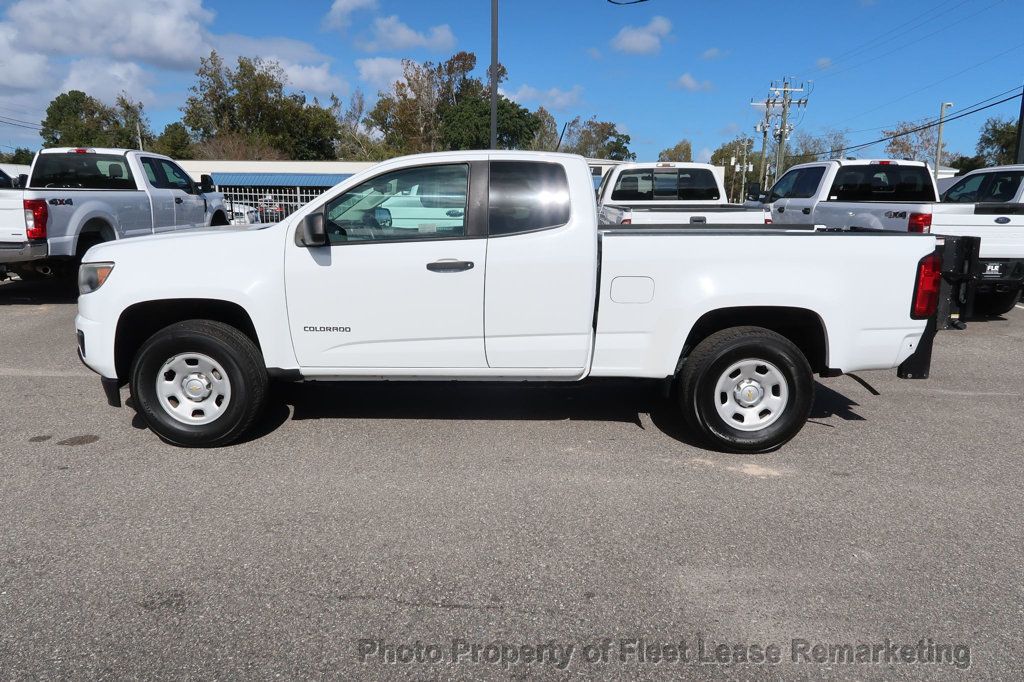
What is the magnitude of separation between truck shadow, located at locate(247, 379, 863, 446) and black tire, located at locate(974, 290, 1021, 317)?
18.5 feet

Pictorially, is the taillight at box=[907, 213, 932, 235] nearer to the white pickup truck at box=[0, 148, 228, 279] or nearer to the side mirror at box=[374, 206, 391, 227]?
the side mirror at box=[374, 206, 391, 227]

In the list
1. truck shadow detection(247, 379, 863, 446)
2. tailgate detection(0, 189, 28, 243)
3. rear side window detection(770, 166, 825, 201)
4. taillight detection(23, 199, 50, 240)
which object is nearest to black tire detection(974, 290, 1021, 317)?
rear side window detection(770, 166, 825, 201)

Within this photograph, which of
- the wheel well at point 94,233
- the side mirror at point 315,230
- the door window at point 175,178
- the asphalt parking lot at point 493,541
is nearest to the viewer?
the asphalt parking lot at point 493,541

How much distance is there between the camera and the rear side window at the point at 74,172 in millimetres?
11023

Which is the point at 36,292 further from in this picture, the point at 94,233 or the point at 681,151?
the point at 681,151

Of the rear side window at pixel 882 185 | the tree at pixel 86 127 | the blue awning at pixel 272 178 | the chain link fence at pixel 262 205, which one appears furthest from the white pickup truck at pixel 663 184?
the tree at pixel 86 127

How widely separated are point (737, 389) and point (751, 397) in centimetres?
11

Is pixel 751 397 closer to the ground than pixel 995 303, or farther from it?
closer to the ground

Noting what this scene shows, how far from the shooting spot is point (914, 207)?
8.98 metres

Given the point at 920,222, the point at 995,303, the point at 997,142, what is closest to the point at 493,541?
the point at 920,222

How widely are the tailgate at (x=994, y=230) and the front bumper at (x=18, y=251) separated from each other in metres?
10.8

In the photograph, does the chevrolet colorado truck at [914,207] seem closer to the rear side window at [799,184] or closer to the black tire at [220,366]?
the rear side window at [799,184]

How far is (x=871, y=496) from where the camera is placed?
4414 millimetres

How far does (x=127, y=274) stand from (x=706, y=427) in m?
3.85
